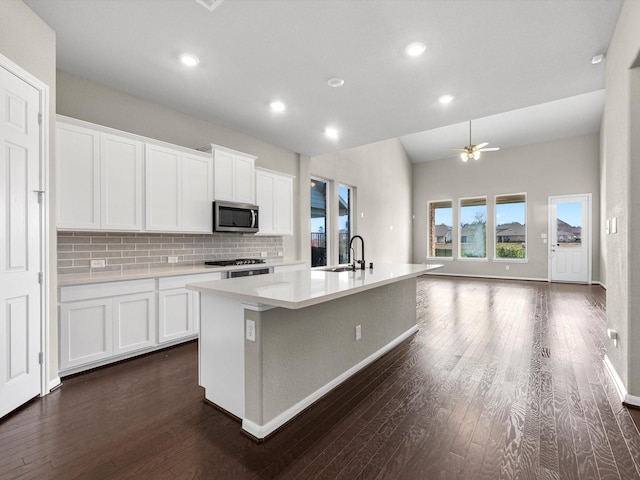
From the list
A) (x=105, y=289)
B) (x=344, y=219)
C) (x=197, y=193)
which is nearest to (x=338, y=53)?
(x=197, y=193)

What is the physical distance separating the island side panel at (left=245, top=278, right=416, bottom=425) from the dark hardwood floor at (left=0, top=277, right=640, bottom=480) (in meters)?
0.15

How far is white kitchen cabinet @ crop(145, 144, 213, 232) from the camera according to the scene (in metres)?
3.37

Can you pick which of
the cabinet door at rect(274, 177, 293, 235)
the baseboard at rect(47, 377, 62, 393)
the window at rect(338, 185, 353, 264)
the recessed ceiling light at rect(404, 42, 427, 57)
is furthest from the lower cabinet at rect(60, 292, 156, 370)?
the window at rect(338, 185, 353, 264)

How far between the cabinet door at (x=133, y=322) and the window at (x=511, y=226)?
9035 millimetres

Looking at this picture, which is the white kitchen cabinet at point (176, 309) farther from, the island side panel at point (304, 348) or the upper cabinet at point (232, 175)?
the island side panel at point (304, 348)

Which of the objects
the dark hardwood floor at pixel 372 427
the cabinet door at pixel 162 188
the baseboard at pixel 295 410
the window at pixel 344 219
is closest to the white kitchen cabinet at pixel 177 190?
the cabinet door at pixel 162 188

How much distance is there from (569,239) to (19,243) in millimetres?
10363

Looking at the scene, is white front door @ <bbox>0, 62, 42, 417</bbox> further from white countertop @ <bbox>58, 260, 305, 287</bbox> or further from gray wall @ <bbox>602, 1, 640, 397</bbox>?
gray wall @ <bbox>602, 1, 640, 397</bbox>

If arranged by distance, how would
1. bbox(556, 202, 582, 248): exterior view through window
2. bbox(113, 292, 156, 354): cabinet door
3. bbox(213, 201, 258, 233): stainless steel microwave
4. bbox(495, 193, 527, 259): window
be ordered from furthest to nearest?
bbox(495, 193, 527, 259): window, bbox(556, 202, 582, 248): exterior view through window, bbox(213, 201, 258, 233): stainless steel microwave, bbox(113, 292, 156, 354): cabinet door

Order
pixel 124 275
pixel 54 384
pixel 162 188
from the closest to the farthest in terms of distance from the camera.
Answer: pixel 54 384 → pixel 124 275 → pixel 162 188

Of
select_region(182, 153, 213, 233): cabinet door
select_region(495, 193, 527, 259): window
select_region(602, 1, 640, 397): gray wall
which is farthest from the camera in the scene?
select_region(495, 193, 527, 259): window

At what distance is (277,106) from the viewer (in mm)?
3842

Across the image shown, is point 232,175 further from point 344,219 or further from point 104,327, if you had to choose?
point 344,219

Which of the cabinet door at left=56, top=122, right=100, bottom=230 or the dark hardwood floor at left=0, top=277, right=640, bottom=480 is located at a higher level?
the cabinet door at left=56, top=122, right=100, bottom=230
